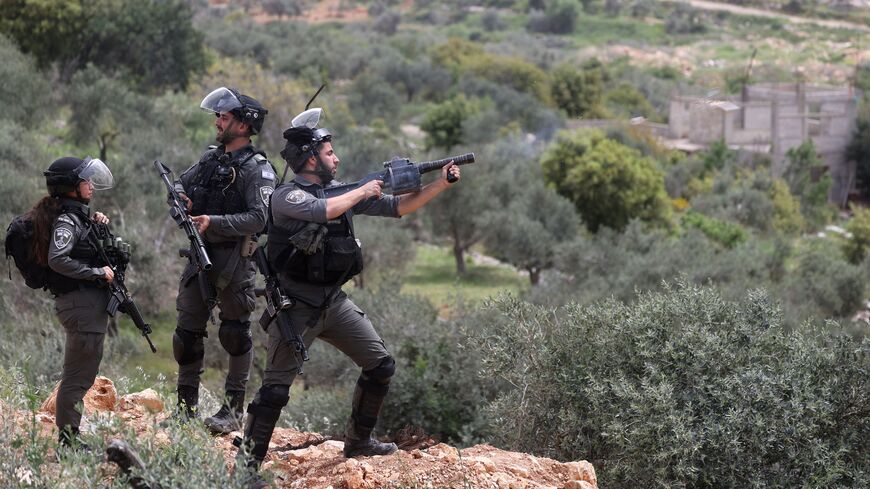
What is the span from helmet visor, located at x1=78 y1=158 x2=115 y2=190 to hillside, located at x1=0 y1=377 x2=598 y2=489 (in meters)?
1.31

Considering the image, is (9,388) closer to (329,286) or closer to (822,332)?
(329,286)

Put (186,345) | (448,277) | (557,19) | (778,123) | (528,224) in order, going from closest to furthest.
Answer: (186,345) → (528,224) → (448,277) → (778,123) → (557,19)

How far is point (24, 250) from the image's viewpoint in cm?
646

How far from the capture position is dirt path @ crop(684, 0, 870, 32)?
85.6m

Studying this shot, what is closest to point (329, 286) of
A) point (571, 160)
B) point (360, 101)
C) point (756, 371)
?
point (756, 371)

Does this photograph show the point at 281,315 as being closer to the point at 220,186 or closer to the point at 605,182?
the point at 220,186

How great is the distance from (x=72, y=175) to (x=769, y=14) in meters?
92.5

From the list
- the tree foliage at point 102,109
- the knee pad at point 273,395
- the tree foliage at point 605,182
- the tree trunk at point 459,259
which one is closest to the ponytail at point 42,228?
the knee pad at point 273,395

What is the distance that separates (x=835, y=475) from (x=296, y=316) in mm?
3422

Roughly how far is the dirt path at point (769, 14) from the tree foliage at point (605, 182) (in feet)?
181

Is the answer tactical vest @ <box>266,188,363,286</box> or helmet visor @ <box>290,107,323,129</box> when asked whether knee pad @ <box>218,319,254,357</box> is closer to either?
tactical vest @ <box>266,188,363,286</box>

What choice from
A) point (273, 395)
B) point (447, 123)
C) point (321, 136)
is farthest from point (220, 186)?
point (447, 123)

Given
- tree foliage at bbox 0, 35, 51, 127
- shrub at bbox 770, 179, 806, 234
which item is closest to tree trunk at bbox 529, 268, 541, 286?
shrub at bbox 770, 179, 806, 234

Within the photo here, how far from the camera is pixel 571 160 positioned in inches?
1417
